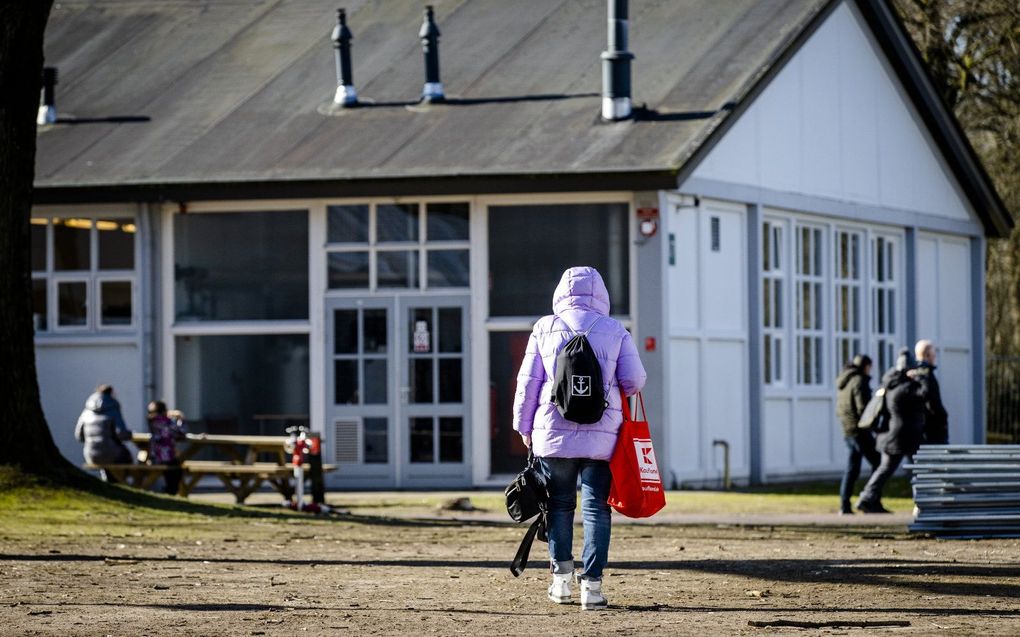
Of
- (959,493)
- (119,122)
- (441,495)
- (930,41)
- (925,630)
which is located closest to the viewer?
(925,630)

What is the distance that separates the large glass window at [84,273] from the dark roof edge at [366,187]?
58 cm

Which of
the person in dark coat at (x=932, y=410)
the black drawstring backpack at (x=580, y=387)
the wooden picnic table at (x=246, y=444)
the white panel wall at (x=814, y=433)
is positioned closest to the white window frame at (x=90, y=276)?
the wooden picnic table at (x=246, y=444)

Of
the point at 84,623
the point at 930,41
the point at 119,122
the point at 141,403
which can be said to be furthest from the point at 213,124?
the point at 84,623

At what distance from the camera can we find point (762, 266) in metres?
25.0

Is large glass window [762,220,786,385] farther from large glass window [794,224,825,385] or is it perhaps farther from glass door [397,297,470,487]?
glass door [397,297,470,487]

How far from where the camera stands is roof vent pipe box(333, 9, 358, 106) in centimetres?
2561

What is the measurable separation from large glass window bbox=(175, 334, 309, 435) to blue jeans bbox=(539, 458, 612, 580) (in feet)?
46.3

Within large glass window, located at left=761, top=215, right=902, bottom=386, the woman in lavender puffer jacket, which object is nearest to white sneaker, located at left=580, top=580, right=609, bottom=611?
the woman in lavender puffer jacket

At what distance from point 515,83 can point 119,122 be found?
5.48 metres

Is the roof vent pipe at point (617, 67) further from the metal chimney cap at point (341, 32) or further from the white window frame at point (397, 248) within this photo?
the metal chimney cap at point (341, 32)

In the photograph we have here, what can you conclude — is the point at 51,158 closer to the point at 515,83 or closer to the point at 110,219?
the point at 110,219

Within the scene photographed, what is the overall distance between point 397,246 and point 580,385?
13932mm

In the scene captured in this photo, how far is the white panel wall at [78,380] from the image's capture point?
2491 centimetres

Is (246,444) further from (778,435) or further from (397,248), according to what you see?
(778,435)
